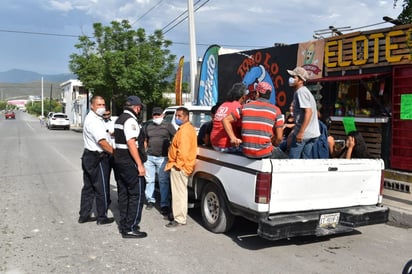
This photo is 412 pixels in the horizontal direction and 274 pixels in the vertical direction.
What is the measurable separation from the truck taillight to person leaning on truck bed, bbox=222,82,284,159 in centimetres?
26

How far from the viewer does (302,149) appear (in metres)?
5.56

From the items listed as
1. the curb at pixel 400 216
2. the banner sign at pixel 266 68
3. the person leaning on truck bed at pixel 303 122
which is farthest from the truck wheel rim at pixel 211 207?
the banner sign at pixel 266 68

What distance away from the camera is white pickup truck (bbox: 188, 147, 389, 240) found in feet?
14.7

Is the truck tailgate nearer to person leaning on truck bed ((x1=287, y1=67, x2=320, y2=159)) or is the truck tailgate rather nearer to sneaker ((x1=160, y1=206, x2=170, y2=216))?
person leaning on truck bed ((x1=287, y1=67, x2=320, y2=159))

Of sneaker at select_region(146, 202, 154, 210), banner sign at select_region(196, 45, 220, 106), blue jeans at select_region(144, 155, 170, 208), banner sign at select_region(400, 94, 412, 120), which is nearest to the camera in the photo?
blue jeans at select_region(144, 155, 170, 208)

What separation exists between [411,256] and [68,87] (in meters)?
62.2

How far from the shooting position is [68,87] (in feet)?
203

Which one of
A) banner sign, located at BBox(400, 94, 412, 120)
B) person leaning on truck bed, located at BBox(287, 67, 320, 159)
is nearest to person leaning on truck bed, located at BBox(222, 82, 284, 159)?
person leaning on truck bed, located at BBox(287, 67, 320, 159)

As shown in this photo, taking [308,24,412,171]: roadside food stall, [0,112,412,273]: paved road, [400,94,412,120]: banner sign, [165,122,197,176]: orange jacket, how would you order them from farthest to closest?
[308,24,412,171]: roadside food stall → [400,94,412,120]: banner sign → [165,122,197,176]: orange jacket → [0,112,412,273]: paved road

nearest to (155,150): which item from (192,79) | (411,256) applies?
(411,256)

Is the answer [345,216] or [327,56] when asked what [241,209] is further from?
[327,56]

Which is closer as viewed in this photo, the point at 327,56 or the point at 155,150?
the point at 155,150

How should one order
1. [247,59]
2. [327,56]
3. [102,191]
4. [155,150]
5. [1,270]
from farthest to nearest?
[247,59], [327,56], [155,150], [102,191], [1,270]

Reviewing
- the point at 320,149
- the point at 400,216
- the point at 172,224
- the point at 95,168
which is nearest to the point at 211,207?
the point at 172,224
